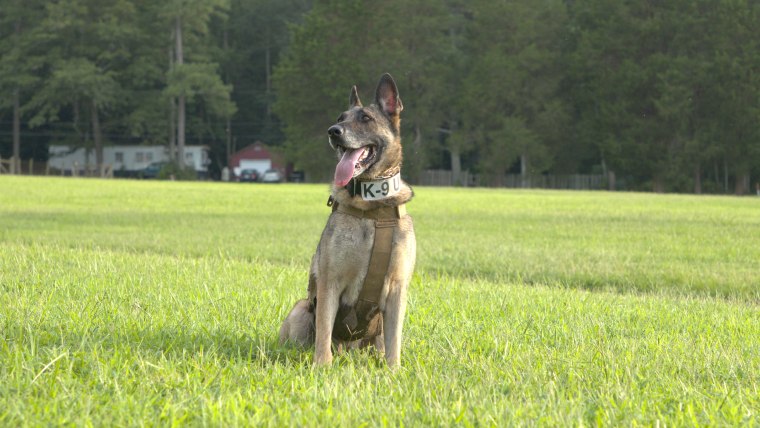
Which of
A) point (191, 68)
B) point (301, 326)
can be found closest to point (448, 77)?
point (191, 68)

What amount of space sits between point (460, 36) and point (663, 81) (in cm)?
2093

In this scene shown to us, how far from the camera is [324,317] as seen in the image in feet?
16.2

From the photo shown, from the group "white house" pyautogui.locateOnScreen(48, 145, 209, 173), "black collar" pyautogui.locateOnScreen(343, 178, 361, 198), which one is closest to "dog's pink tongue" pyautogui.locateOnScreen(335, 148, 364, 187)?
"black collar" pyautogui.locateOnScreen(343, 178, 361, 198)

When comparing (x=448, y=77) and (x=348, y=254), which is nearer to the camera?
(x=348, y=254)

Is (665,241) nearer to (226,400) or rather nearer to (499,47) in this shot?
(226,400)

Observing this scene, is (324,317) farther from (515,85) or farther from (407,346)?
(515,85)

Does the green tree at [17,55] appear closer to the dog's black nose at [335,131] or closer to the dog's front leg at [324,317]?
Answer: the dog's black nose at [335,131]

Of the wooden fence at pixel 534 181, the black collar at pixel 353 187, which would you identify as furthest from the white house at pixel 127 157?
the black collar at pixel 353 187

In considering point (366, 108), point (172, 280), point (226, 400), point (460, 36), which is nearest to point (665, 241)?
point (172, 280)

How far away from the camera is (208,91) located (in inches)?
3081

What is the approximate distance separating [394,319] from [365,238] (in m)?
0.48

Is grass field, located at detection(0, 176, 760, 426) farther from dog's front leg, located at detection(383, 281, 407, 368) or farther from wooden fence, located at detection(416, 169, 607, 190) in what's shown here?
wooden fence, located at detection(416, 169, 607, 190)

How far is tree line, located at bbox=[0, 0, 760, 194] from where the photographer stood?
62.1 meters

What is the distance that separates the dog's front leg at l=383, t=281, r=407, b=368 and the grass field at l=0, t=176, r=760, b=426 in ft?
0.31
